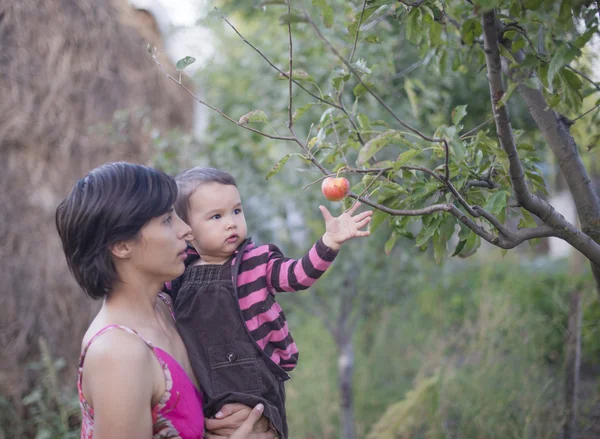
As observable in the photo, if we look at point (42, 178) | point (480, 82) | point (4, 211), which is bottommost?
point (4, 211)

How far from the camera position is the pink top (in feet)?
4.48

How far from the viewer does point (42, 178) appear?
356 cm

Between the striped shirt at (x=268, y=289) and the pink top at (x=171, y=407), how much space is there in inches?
10.2

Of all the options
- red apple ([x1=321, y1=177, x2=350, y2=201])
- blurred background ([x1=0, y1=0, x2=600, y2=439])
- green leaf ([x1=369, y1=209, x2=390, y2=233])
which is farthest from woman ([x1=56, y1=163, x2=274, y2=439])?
blurred background ([x1=0, y1=0, x2=600, y2=439])

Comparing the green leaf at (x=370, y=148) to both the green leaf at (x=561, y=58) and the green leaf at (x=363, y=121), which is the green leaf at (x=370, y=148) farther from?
the green leaf at (x=363, y=121)

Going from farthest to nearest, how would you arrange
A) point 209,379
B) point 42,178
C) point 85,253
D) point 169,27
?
point 169,27
point 42,178
point 209,379
point 85,253

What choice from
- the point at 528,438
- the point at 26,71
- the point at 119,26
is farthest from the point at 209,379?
the point at 119,26

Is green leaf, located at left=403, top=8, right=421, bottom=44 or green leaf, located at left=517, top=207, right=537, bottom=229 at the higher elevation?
green leaf, located at left=403, top=8, right=421, bottom=44

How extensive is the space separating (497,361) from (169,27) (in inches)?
158

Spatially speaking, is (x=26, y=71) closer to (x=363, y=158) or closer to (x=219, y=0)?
(x=219, y=0)

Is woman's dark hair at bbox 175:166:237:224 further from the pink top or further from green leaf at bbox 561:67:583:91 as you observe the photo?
green leaf at bbox 561:67:583:91

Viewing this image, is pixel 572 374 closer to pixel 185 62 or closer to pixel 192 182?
pixel 192 182

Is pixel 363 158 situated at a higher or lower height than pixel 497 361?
higher

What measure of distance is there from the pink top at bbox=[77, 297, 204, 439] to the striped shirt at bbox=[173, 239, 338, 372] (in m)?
0.26
